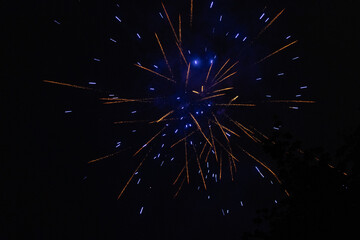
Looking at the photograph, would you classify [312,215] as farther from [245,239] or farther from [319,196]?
[245,239]

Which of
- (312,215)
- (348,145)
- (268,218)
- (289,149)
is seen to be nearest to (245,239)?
(268,218)

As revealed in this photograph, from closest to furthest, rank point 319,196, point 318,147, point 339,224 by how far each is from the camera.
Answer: point 339,224
point 319,196
point 318,147

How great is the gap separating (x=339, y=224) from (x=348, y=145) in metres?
2.26

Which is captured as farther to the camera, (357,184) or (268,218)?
(268,218)

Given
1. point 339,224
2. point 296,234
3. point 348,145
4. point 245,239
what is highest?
point 348,145

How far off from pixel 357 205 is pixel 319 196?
2.63 ft

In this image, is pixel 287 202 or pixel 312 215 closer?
pixel 312 215

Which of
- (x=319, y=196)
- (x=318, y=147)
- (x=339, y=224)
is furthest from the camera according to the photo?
(x=318, y=147)

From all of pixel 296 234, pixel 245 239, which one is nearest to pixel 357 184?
pixel 296 234

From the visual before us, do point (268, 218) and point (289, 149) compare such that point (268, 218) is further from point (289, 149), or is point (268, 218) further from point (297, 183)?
point (289, 149)

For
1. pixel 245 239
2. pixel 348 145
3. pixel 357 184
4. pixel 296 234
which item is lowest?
pixel 245 239

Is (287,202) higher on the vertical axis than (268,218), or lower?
higher

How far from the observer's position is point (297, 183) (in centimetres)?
938

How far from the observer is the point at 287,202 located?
9.50 metres
